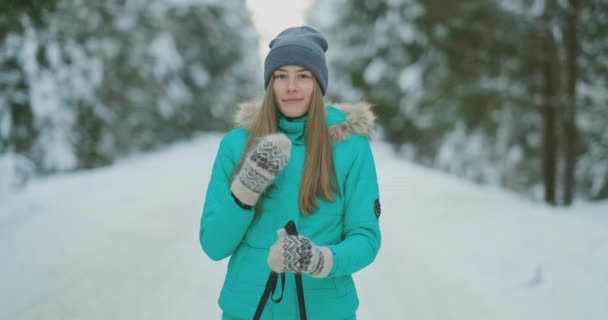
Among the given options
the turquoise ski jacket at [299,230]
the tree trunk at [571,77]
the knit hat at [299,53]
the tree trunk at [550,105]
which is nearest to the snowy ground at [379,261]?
the tree trunk at [571,77]

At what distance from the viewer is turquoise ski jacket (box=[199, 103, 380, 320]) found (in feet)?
6.66

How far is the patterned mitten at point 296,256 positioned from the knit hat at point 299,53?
67 cm

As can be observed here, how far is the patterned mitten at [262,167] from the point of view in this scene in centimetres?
191

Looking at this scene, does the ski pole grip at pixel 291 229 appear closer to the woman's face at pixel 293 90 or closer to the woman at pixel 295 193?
the woman at pixel 295 193

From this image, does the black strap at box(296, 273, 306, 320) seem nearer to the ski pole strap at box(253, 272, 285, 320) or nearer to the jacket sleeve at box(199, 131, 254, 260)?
the ski pole strap at box(253, 272, 285, 320)

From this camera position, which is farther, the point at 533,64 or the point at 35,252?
the point at 533,64

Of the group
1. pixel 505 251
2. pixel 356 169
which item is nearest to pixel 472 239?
pixel 505 251

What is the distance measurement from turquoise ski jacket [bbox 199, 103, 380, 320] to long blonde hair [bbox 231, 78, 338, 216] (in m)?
0.03

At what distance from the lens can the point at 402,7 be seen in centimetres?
1892

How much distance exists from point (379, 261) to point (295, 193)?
510 centimetres

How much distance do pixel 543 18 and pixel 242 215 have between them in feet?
33.4

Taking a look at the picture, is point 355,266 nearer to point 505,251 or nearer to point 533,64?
point 505,251

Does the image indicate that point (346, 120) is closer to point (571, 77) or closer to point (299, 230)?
point (299, 230)

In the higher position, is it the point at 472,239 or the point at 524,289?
the point at 524,289
